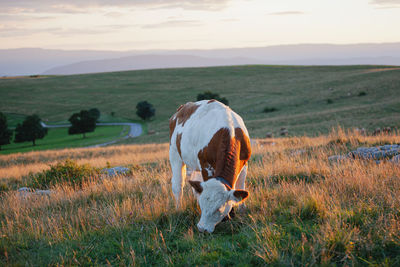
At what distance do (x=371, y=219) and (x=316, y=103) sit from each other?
175 ft

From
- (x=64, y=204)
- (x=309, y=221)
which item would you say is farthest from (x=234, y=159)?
(x=64, y=204)

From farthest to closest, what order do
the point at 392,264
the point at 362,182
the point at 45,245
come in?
1. the point at 362,182
2. the point at 45,245
3. the point at 392,264

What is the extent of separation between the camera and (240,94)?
80000 mm

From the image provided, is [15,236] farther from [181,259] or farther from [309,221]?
[309,221]

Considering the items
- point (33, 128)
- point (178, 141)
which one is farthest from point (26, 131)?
point (178, 141)

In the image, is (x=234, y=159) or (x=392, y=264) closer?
(x=392, y=264)

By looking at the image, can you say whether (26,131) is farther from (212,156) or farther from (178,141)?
(212,156)

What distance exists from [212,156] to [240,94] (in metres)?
76.7

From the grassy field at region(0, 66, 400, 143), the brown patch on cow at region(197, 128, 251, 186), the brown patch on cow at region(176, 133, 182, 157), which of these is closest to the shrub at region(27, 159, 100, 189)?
the brown patch on cow at region(176, 133, 182, 157)

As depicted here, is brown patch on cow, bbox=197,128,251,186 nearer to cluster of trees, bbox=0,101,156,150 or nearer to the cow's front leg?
the cow's front leg

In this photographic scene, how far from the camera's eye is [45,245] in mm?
4734

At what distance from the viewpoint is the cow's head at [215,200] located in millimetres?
4379

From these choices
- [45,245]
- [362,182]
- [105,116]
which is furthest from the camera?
[105,116]

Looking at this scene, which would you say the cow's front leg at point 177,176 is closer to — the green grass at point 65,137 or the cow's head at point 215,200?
the cow's head at point 215,200
